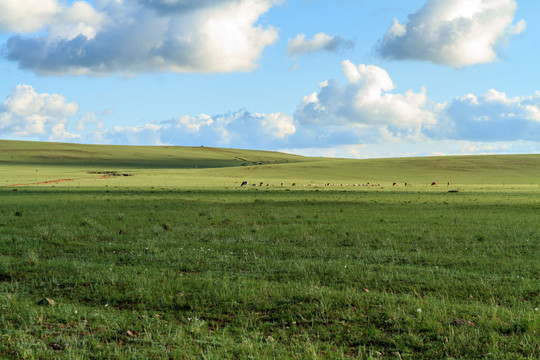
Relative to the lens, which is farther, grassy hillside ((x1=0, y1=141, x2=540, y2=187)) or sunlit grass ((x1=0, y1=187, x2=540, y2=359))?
grassy hillside ((x1=0, y1=141, x2=540, y2=187))

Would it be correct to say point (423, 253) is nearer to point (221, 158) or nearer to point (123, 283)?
point (123, 283)

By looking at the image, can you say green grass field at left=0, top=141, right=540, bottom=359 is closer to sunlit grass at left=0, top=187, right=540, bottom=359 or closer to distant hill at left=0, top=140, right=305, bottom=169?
sunlit grass at left=0, top=187, right=540, bottom=359

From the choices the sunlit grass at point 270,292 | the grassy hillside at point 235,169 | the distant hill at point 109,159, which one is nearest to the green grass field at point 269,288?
the sunlit grass at point 270,292

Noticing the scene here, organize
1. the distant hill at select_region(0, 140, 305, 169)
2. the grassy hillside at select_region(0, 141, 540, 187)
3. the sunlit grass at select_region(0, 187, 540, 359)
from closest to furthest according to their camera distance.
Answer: the sunlit grass at select_region(0, 187, 540, 359) < the grassy hillside at select_region(0, 141, 540, 187) < the distant hill at select_region(0, 140, 305, 169)

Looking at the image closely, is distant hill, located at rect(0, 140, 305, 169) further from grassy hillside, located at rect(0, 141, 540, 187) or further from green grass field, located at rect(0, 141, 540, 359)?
green grass field, located at rect(0, 141, 540, 359)

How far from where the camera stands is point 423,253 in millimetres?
14805

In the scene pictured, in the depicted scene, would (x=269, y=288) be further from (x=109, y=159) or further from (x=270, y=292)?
(x=109, y=159)

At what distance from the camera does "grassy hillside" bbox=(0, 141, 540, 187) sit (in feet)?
271

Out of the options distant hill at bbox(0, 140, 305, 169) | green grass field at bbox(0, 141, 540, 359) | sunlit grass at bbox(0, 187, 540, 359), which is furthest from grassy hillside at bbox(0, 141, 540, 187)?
sunlit grass at bbox(0, 187, 540, 359)

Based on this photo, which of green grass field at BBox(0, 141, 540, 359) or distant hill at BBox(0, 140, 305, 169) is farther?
distant hill at BBox(0, 140, 305, 169)

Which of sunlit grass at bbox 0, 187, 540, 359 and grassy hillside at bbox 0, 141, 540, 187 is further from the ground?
grassy hillside at bbox 0, 141, 540, 187

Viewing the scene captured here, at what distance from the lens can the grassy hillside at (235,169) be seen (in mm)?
82625

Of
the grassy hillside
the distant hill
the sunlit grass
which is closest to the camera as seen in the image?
the sunlit grass

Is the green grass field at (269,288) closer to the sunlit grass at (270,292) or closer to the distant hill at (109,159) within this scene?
the sunlit grass at (270,292)
